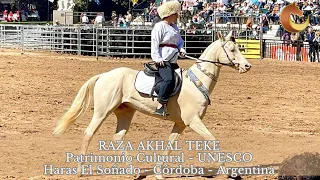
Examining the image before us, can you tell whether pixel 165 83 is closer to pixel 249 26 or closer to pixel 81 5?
pixel 249 26

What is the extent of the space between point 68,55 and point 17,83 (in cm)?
1174

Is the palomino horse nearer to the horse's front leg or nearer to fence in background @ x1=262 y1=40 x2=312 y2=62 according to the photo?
the horse's front leg

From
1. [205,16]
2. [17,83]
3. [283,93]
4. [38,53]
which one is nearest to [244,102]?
[283,93]

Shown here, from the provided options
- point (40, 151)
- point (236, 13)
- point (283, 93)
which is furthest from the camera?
point (236, 13)

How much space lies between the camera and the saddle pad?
31.0ft

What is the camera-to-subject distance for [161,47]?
9.34 meters

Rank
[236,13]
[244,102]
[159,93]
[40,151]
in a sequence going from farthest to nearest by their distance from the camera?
[236,13] → [244,102] → [40,151] → [159,93]

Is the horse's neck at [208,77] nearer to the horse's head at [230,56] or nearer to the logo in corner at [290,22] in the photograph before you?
the horse's head at [230,56]

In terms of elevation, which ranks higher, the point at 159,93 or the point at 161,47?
the point at 161,47

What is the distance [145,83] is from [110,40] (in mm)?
21340

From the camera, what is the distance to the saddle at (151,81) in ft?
30.7

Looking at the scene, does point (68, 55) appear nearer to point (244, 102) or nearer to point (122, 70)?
point (244, 102)

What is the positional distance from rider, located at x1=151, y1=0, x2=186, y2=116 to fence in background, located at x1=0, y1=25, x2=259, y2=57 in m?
21.1

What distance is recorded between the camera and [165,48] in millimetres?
9328
